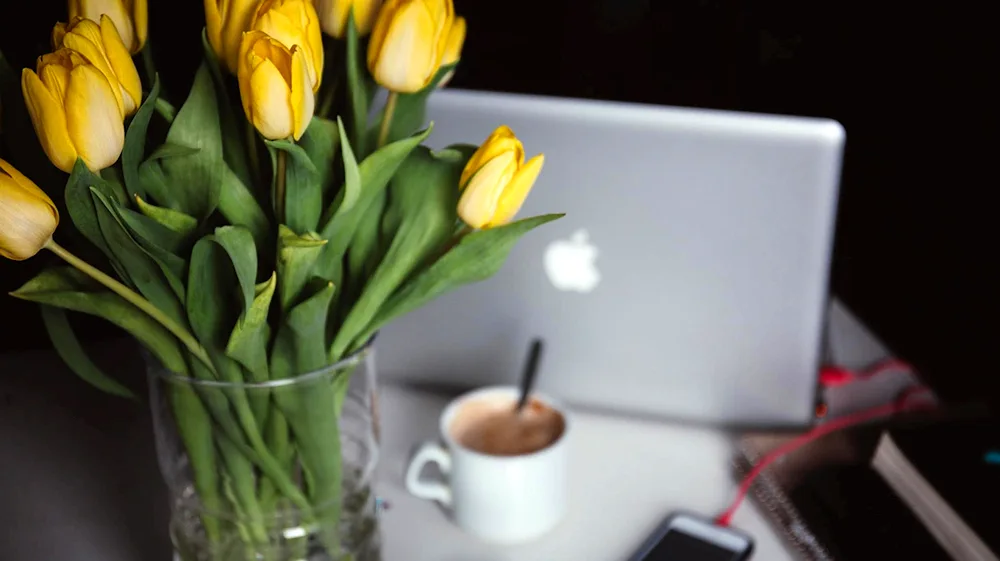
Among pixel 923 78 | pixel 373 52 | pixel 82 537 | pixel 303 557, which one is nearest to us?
pixel 373 52

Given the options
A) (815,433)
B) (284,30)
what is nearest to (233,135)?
(284,30)

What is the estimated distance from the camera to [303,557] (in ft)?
2.04

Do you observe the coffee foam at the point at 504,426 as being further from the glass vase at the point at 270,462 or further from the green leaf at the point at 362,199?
the green leaf at the point at 362,199

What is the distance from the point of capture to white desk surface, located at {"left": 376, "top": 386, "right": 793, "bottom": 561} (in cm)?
73

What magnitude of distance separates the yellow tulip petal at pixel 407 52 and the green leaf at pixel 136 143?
4.7 inches

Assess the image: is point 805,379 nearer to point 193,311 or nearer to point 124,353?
point 193,311

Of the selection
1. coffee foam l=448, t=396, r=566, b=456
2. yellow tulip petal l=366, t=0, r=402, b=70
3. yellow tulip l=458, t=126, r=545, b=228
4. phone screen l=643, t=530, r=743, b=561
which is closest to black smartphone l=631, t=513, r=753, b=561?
phone screen l=643, t=530, r=743, b=561

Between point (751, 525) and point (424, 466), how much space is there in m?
0.28

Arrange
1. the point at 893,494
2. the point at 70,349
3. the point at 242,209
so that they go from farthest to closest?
the point at 893,494 < the point at 70,349 < the point at 242,209

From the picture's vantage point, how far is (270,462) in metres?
0.58

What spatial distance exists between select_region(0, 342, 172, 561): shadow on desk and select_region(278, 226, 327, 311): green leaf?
212 mm

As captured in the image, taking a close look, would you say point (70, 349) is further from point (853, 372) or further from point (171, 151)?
point (853, 372)

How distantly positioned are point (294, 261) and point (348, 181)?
5 centimetres

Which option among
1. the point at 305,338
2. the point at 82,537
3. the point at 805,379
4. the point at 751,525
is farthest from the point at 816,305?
the point at 82,537
